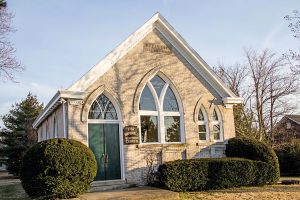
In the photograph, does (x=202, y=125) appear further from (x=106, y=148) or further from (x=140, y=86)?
(x=106, y=148)

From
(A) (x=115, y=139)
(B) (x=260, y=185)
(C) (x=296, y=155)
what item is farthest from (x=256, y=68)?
(A) (x=115, y=139)

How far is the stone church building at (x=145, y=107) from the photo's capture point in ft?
47.4

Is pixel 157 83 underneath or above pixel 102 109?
above

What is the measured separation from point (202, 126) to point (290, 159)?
1133 cm

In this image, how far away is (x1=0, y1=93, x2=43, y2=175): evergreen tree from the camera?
35875 mm

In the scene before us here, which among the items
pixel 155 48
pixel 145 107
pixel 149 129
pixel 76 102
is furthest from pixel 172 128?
pixel 76 102

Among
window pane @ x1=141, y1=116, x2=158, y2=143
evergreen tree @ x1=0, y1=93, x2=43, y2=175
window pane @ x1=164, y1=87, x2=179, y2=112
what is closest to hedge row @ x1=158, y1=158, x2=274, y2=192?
window pane @ x1=141, y1=116, x2=158, y2=143

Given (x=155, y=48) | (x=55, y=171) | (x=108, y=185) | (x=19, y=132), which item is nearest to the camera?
(x=55, y=171)

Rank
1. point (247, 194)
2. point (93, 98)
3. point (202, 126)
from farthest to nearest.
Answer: point (202, 126) → point (93, 98) → point (247, 194)

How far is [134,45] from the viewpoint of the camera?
15.9 metres

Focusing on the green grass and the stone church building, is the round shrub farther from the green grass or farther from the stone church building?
the green grass

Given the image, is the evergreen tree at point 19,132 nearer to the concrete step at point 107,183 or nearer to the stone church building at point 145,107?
the stone church building at point 145,107

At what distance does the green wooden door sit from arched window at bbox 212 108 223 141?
548 centimetres

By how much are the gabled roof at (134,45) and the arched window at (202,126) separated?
4.53ft
